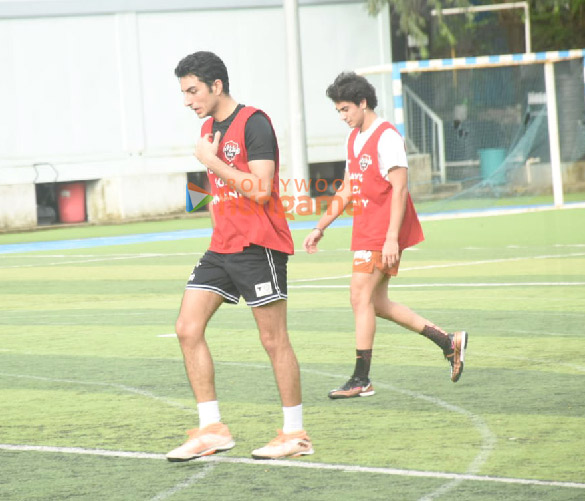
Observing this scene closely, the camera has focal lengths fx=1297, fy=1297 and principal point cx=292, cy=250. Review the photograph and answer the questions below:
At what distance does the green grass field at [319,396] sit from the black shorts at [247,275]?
31.3 inches

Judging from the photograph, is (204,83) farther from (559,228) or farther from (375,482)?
(559,228)

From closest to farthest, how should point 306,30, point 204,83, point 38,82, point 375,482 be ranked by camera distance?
point 375,482
point 204,83
point 38,82
point 306,30

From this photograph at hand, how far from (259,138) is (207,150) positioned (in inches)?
10.3

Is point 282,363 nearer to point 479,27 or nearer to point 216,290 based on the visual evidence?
point 216,290

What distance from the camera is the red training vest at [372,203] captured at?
7.86 metres

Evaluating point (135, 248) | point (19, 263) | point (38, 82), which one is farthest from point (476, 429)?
point (38, 82)

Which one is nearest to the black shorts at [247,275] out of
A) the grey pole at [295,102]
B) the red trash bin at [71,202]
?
the grey pole at [295,102]

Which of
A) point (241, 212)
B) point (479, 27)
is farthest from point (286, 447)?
point (479, 27)

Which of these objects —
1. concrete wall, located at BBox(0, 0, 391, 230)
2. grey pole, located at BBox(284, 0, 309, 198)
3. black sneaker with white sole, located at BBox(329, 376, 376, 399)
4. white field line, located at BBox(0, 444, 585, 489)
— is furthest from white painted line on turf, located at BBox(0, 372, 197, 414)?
concrete wall, located at BBox(0, 0, 391, 230)

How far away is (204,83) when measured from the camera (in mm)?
6246

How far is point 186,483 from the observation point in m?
5.81

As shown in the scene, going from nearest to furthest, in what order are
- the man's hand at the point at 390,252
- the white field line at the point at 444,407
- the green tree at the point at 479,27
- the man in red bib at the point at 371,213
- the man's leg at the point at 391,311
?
the white field line at the point at 444,407, the man's hand at the point at 390,252, the man in red bib at the point at 371,213, the man's leg at the point at 391,311, the green tree at the point at 479,27

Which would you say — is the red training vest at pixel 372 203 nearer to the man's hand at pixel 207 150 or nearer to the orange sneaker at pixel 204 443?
the man's hand at pixel 207 150

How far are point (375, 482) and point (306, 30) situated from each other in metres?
27.3
